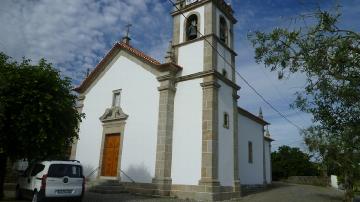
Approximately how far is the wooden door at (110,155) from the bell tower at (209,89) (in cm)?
387

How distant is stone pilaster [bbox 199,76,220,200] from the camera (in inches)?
577

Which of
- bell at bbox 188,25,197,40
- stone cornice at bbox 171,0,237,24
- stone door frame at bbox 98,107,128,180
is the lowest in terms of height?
stone door frame at bbox 98,107,128,180

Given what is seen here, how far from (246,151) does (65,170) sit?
14126 millimetres

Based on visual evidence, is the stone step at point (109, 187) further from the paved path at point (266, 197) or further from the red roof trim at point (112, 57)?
the red roof trim at point (112, 57)

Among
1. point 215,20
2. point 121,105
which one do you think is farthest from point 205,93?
point 121,105

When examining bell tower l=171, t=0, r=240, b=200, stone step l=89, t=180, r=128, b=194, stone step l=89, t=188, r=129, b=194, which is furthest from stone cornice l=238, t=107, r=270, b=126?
stone step l=89, t=188, r=129, b=194

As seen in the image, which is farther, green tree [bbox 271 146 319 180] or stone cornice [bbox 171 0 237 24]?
green tree [bbox 271 146 319 180]

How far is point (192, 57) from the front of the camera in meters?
17.3

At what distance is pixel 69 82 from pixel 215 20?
8374mm

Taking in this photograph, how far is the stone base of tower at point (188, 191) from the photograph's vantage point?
47.9 ft

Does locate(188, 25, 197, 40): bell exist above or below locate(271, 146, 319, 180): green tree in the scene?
above

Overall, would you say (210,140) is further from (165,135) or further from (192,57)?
(192,57)

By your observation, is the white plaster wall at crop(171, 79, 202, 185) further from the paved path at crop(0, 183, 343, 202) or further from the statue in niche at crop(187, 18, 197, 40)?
the statue in niche at crop(187, 18, 197, 40)

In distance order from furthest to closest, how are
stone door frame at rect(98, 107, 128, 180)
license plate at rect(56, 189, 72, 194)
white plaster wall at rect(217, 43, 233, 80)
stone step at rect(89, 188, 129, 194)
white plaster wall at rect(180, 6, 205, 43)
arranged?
stone door frame at rect(98, 107, 128, 180) → white plaster wall at rect(180, 6, 205, 43) → white plaster wall at rect(217, 43, 233, 80) → stone step at rect(89, 188, 129, 194) → license plate at rect(56, 189, 72, 194)
